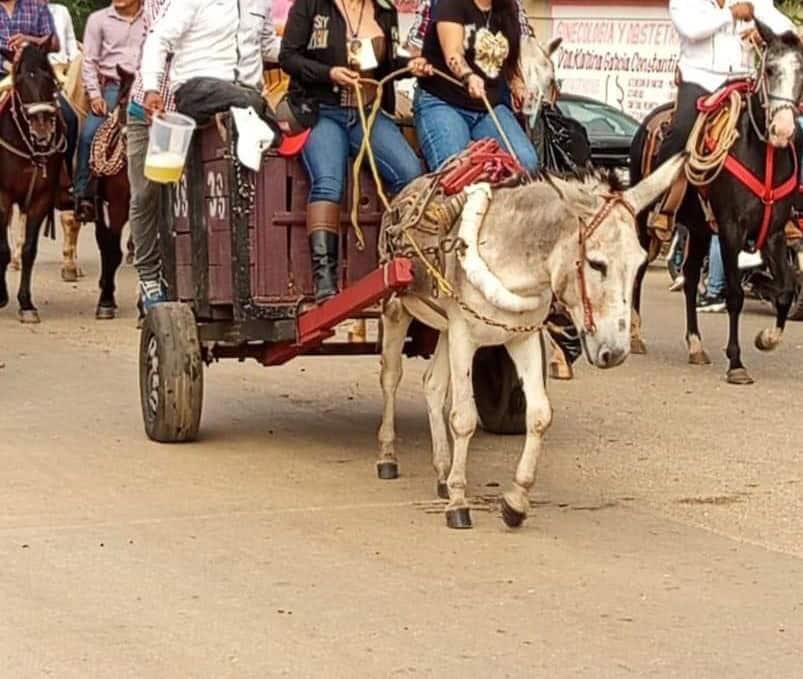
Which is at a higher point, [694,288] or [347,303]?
[347,303]

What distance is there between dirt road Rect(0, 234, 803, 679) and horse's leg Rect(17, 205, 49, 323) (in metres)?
3.53

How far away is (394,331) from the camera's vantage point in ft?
33.9

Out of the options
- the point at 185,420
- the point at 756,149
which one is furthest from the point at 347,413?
the point at 756,149

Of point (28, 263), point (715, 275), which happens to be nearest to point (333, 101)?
point (28, 263)

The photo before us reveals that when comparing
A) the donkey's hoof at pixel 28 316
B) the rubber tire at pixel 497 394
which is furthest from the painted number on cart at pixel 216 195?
the donkey's hoof at pixel 28 316

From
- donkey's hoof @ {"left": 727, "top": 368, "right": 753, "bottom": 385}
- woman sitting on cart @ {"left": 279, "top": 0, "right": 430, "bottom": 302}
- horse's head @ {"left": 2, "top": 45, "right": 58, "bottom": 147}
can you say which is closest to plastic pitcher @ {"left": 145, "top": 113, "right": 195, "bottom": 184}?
woman sitting on cart @ {"left": 279, "top": 0, "right": 430, "bottom": 302}

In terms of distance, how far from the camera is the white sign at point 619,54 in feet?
101

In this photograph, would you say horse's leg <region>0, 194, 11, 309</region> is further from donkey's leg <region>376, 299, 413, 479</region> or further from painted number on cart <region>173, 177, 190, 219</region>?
donkey's leg <region>376, 299, 413, 479</region>

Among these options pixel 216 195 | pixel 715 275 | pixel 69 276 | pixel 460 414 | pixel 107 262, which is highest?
pixel 216 195

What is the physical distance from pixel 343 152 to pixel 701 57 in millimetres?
5398

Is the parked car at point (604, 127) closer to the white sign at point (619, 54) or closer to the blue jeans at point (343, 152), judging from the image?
the white sign at point (619, 54)

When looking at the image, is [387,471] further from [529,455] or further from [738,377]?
[738,377]

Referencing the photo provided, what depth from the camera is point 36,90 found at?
17.0 meters

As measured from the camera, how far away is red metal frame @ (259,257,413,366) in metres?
9.26
